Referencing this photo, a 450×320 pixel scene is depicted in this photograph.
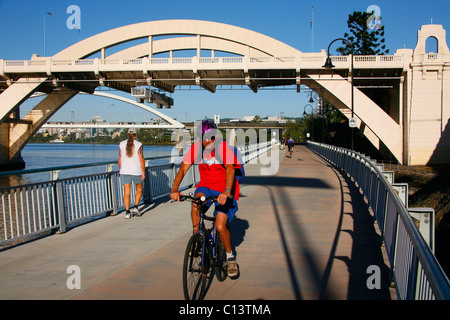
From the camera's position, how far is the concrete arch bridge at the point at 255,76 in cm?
3366

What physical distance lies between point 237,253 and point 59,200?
350cm

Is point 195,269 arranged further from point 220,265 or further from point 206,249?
point 220,265

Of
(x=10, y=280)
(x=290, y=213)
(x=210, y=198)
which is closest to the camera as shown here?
(x=210, y=198)

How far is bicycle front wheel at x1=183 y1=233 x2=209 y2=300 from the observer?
4070mm

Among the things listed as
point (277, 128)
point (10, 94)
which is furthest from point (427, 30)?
point (277, 128)

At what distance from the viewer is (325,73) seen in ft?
131

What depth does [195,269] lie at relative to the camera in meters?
4.28

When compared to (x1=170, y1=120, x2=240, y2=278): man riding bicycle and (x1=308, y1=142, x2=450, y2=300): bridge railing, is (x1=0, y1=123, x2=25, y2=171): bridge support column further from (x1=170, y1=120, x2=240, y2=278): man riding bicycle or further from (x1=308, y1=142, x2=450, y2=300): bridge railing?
(x1=308, y1=142, x2=450, y2=300): bridge railing

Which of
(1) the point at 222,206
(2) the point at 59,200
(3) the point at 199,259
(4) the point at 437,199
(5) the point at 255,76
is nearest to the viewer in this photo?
(3) the point at 199,259

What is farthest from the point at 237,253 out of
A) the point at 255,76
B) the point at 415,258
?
the point at 255,76

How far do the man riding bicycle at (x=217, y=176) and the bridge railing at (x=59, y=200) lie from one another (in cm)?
324

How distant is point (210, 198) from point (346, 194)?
8.76m
